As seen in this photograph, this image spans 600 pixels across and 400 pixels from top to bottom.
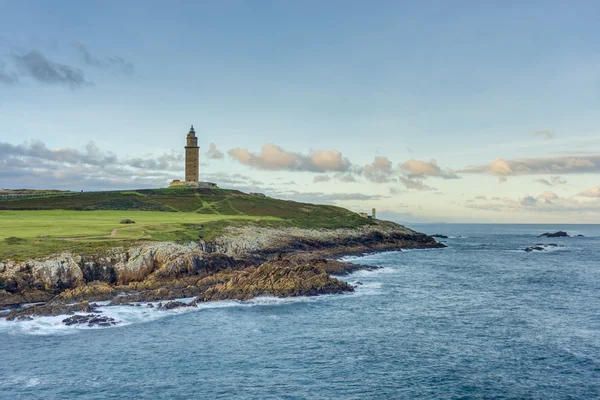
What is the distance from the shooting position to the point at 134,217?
95312 mm

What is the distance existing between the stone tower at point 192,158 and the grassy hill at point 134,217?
1348 centimetres

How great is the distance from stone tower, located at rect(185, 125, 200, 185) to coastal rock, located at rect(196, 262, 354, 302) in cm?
11242

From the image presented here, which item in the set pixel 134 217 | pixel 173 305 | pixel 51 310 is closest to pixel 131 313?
pixel 173 305

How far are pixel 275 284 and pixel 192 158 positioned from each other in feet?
394

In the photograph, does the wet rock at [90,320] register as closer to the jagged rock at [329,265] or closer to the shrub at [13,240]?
the shrub at [13,240]

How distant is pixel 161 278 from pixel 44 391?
28.1 meters

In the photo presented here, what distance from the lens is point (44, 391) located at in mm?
24438

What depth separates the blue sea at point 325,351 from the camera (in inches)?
987

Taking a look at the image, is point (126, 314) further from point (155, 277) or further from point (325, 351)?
point (325, 351)

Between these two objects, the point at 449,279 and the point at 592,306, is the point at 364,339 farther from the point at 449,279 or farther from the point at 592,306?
the point at 449,279

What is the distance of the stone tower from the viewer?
526 feet

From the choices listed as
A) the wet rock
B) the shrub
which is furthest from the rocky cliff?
the shrub

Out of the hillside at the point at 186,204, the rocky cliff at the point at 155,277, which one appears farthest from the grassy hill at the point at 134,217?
the rocky cliff at the point at 155,277

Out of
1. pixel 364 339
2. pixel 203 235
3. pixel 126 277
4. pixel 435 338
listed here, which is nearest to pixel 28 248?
pixel 126 277
